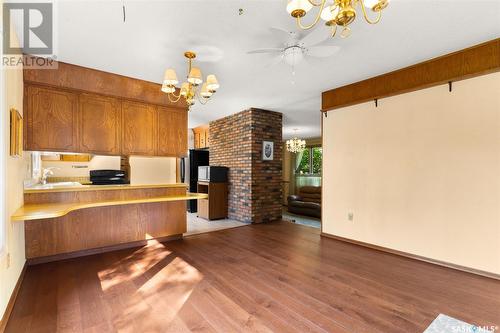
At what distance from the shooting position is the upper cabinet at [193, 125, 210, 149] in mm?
7378

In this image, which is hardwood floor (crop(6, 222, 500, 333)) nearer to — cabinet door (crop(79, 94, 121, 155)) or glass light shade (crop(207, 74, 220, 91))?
cabinet door (crop(79, 94, 121, 155))

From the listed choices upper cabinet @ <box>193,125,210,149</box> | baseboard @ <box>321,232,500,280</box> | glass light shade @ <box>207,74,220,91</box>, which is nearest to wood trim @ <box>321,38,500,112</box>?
baseboard @ <box>321,232,500,280</box>

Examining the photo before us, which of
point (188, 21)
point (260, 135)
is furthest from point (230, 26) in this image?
point (260, 135)

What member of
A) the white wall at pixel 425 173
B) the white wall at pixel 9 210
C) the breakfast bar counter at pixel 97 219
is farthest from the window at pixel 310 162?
the white wall at pixel 9 210

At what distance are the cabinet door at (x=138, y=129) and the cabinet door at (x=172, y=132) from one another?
11cm

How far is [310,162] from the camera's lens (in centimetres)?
996

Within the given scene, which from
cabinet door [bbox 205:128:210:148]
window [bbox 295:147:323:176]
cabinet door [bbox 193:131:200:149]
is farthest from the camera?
window [bbox 295:147:323:176]

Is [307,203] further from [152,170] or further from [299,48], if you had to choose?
[299,48]

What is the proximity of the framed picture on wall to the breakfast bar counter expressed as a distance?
6.96 ft

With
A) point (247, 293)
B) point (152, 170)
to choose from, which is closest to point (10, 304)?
point (247, 293)

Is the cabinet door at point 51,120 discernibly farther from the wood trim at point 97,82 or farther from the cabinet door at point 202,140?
the cabinet door at point 202,140

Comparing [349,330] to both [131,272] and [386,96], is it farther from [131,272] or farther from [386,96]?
[386,96]

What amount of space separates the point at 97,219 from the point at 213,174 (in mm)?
2816

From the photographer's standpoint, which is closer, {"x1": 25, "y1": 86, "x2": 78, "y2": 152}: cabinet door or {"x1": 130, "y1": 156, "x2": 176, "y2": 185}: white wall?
{"x1": 25, "y1": 86, "x2": 78, "y2": 152}: cabinet door
